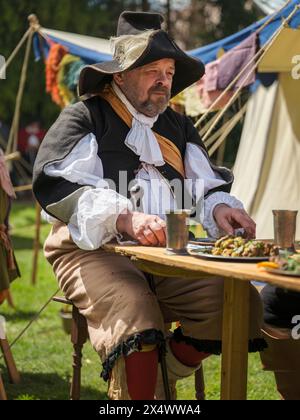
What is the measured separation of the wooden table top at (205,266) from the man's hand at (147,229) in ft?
0.14

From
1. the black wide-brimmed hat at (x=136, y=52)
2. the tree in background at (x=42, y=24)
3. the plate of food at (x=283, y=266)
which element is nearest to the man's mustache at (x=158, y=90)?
the black wide-brimmed hat at (x=136, y=52)

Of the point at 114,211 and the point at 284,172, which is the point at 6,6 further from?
the point at 114,211

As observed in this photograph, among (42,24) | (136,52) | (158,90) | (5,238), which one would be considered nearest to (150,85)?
(158,90)

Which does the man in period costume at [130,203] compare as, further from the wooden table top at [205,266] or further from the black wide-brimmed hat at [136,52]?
the wooden table top at [205,266]

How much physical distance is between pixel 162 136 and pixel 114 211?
0.67 m

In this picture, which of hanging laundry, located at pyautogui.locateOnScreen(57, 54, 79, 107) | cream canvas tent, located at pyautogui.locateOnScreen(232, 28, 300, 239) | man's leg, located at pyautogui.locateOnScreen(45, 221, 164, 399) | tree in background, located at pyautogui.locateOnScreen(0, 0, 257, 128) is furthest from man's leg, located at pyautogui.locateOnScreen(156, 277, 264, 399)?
tree in background, located at pyautogui.locateOnScreen(0, 0, 257, 128)

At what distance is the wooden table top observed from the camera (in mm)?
2123

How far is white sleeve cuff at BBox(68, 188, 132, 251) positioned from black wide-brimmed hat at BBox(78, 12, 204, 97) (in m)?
0.61

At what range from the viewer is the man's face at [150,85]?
3.24 metres

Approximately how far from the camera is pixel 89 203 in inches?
114

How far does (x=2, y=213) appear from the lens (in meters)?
4.39

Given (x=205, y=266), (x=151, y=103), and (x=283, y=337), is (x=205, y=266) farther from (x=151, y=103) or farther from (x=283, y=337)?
(x=151, y=103)
